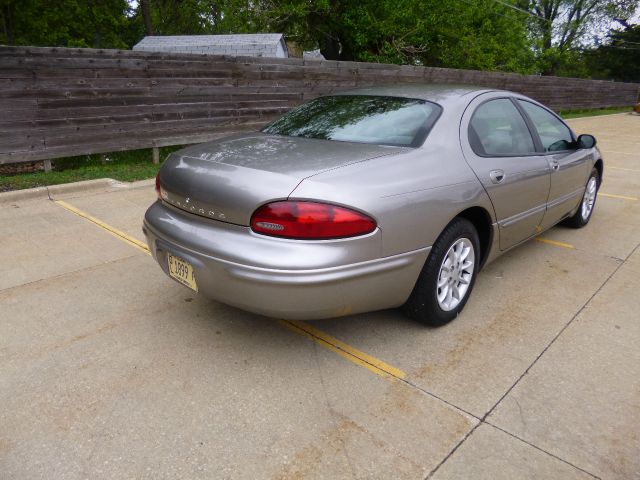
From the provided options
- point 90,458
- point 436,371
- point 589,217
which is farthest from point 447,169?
point 589,217

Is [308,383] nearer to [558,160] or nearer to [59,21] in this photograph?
[558,160]

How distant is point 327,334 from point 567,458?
1394 mm

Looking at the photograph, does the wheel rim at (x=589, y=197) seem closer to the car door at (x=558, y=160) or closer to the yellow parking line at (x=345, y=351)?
the car door at (x=558, y=160)

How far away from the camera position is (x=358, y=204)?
92.5 inches

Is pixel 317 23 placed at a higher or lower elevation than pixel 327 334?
higher

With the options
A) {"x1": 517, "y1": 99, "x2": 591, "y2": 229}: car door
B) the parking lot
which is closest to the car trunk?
the parking lot

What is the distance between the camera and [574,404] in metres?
2.39

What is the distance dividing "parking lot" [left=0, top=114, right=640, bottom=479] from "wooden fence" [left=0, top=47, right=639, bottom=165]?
3.10 m

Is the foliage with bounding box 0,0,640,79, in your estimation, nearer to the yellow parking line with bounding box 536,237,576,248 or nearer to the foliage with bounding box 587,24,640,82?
the yellow parking line with bounding box 536,237,576,248

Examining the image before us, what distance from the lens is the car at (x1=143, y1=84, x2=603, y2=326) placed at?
233 centimetres

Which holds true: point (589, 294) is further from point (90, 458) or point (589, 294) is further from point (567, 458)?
point (90, 458)

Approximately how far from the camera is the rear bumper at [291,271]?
2.30 metres

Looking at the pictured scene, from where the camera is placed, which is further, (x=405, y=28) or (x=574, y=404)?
(x=405, y=28)

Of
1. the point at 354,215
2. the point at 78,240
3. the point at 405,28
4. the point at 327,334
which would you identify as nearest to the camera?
the point at 354,215
